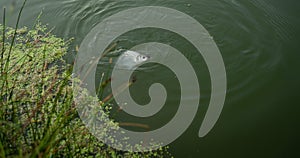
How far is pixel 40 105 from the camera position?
4.97 feet

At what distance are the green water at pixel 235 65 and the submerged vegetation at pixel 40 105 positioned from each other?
17 cm

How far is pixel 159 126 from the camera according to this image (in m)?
2.08

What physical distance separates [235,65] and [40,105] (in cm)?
164

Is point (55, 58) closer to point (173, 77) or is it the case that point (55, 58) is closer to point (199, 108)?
point (173, 77)

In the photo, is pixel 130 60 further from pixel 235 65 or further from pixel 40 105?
pixel 40 105

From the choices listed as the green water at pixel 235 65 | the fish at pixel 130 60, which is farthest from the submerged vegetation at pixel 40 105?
the fish at pixel 130 60

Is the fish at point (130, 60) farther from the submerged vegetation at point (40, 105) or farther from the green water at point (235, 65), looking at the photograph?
the submerged vegetation at point (40, 105)

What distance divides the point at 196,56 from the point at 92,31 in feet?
3.51

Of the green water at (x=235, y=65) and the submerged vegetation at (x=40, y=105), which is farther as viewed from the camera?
the green water at (x=235, y=65)

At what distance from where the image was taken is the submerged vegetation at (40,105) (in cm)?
140

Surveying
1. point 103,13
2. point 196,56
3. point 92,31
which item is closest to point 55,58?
point 92,31

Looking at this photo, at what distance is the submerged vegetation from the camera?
55.2 inches

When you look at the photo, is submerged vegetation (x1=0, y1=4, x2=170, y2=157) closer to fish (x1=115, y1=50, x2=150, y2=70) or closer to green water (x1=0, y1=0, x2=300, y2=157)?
green water (x1=0, y1=0, x2=300, y2=157)

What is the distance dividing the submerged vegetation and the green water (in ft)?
0.56
